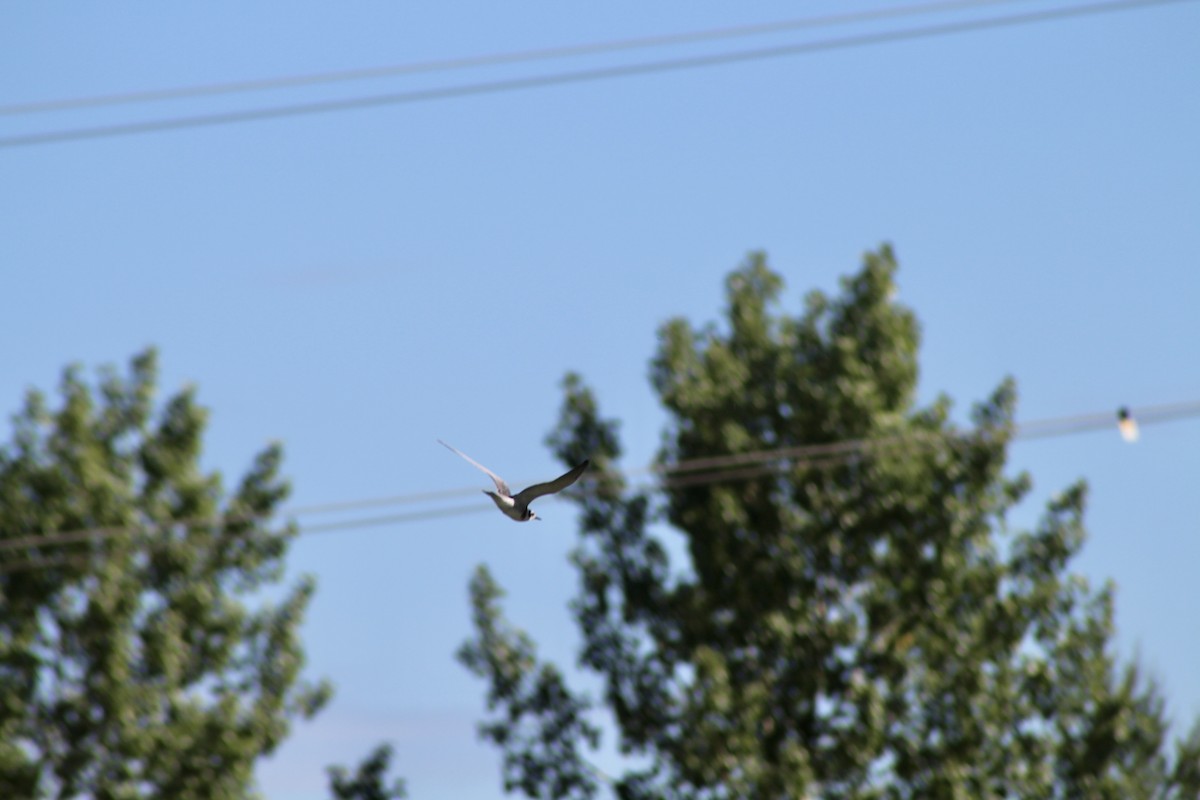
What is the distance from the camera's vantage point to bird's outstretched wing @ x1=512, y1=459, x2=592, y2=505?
655cm

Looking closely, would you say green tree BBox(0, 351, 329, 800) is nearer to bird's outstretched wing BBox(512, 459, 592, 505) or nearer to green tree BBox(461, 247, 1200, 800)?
green tree BBox(461, 247, 1200, 800)

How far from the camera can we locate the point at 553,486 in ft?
21.8

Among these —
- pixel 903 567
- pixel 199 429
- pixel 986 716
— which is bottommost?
pixel 986 716

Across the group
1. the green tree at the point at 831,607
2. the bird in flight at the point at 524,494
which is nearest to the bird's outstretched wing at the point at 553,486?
the bird in flight at the point at 524,494

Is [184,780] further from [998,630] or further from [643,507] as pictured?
[998,630]

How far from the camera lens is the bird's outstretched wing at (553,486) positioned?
6555 mm

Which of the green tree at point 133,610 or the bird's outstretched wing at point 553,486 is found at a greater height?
the green tree at point 133,610

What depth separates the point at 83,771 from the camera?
24.9 metres

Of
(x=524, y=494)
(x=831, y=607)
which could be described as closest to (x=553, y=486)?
(x=524, y=494)

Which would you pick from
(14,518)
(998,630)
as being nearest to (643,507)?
(998,630)

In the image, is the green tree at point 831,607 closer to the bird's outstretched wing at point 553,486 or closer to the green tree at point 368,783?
the green tree at point 368,783

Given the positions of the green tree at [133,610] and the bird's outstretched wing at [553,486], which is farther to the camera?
the green tree at [133,610]

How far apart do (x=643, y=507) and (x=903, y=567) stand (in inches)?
161

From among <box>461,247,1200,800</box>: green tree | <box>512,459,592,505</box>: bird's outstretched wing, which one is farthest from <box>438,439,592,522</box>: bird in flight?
<box>461,247,1200,800</box>: green tree
